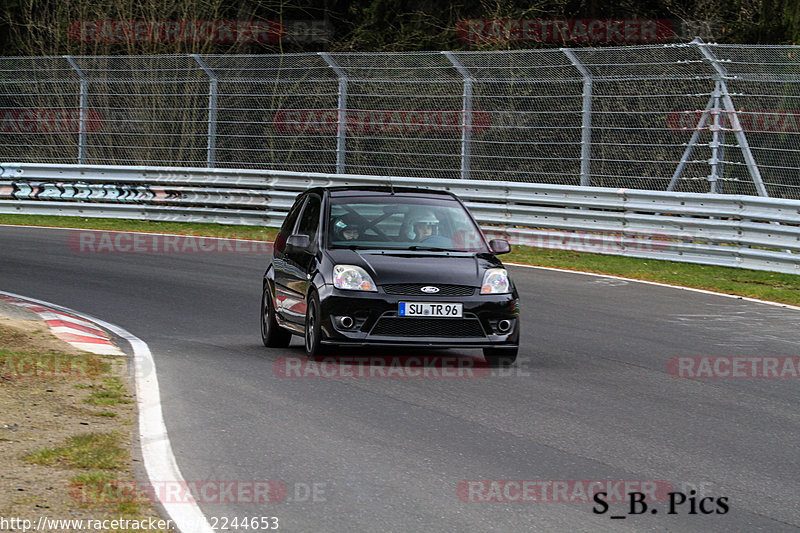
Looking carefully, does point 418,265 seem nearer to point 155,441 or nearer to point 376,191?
point 376,191

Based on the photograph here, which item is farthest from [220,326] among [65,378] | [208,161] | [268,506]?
[208,161]

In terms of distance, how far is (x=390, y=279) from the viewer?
9.73 meters

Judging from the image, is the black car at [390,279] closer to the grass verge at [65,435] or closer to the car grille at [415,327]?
the car grille at [415,327]

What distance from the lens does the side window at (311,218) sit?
10.9m

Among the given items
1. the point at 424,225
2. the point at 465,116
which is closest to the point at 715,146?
the point at 465,116

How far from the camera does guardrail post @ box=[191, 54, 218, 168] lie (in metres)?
24.9

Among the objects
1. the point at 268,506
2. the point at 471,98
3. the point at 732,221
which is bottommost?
the point at 268,506

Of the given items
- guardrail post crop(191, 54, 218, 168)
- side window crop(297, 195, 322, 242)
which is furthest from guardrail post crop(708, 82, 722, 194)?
guardrail post crop(191, 54, 218, 168)

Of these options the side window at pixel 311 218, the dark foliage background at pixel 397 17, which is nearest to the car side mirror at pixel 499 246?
the side window at pixel 311 218

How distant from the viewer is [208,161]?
25266mm

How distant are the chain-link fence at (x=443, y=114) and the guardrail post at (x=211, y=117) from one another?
3 cm

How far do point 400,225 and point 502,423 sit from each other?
324 cm

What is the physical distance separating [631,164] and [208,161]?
922 cm

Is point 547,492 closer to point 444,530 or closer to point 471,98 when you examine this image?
point 444,530
